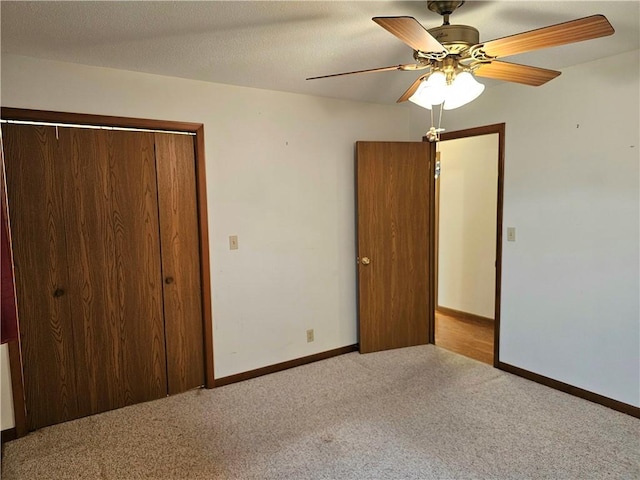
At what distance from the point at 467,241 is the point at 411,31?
3625mm

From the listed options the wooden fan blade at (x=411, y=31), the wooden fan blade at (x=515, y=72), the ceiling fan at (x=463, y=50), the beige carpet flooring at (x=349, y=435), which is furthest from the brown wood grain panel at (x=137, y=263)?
the wooden fan blade at (x=515, y=72)

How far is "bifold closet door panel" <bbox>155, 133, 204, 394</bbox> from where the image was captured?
9.19 ft

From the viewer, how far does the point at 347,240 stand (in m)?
3.62

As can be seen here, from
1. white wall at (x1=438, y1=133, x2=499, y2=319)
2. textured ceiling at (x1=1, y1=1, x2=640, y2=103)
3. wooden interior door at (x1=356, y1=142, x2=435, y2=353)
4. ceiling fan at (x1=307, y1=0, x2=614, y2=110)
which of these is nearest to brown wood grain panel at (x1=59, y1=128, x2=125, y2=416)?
textured ceiling at (x1=1, y1=1, x2=640, y2=103)

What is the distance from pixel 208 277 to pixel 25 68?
5.46ft

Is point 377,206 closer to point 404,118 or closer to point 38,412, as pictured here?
point 404,118

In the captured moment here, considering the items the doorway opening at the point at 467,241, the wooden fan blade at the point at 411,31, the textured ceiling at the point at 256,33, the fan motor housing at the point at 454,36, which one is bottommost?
the doorway opening at the point at 467,241

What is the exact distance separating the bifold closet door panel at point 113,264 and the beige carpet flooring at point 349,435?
27 cm

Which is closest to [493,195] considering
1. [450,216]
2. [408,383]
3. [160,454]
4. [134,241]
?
[450,216]

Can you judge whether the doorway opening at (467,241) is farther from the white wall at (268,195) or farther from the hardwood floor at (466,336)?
the white wall at (268,195)

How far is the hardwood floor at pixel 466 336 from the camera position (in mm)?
3701

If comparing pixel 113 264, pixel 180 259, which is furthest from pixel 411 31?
pixel 113 264

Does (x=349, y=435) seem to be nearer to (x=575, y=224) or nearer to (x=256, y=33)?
(x=575, y=224)

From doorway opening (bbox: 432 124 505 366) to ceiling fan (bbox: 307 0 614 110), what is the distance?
238 centimetres
